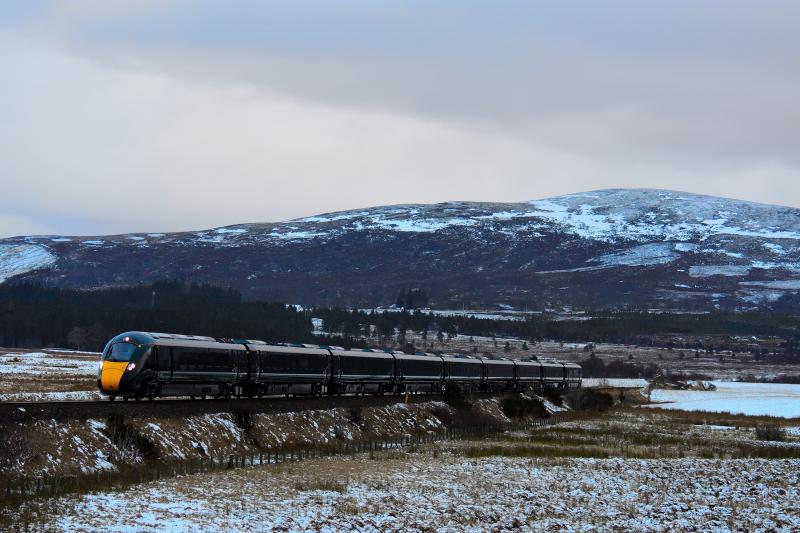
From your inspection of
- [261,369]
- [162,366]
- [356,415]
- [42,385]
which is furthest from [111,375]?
[42,385]

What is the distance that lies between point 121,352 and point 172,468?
44.0ft

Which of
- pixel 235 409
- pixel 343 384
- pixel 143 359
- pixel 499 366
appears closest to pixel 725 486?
pixel 235 409

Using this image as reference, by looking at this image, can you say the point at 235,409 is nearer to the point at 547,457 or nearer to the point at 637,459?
the point at 547,457

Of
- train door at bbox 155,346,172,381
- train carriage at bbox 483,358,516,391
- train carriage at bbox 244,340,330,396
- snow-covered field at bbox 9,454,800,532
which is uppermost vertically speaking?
train door at bbox 155,346,172,381

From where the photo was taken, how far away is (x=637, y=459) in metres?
51.9

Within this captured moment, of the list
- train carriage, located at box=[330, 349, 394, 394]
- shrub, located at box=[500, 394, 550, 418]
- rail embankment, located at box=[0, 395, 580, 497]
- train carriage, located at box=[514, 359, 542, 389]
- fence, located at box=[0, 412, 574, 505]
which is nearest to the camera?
fence, located at box=[0, 412, 574, 505]

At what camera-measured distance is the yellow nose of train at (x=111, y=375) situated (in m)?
50.1

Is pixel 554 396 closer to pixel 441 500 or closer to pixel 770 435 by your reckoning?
pixel 770 435

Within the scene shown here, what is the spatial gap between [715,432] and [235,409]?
41.5 metres

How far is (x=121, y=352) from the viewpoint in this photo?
50469 mm

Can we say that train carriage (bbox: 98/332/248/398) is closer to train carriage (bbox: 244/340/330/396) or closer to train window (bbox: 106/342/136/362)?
train window (bbox: 106/342/136/362)

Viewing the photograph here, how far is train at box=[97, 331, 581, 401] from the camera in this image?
50.6 metres

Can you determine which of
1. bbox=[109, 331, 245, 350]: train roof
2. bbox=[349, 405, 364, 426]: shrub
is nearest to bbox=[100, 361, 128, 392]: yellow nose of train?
bbox=[109, 331, 245, 350]: train roof

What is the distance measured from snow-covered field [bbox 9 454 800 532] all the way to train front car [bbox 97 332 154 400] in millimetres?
11059
